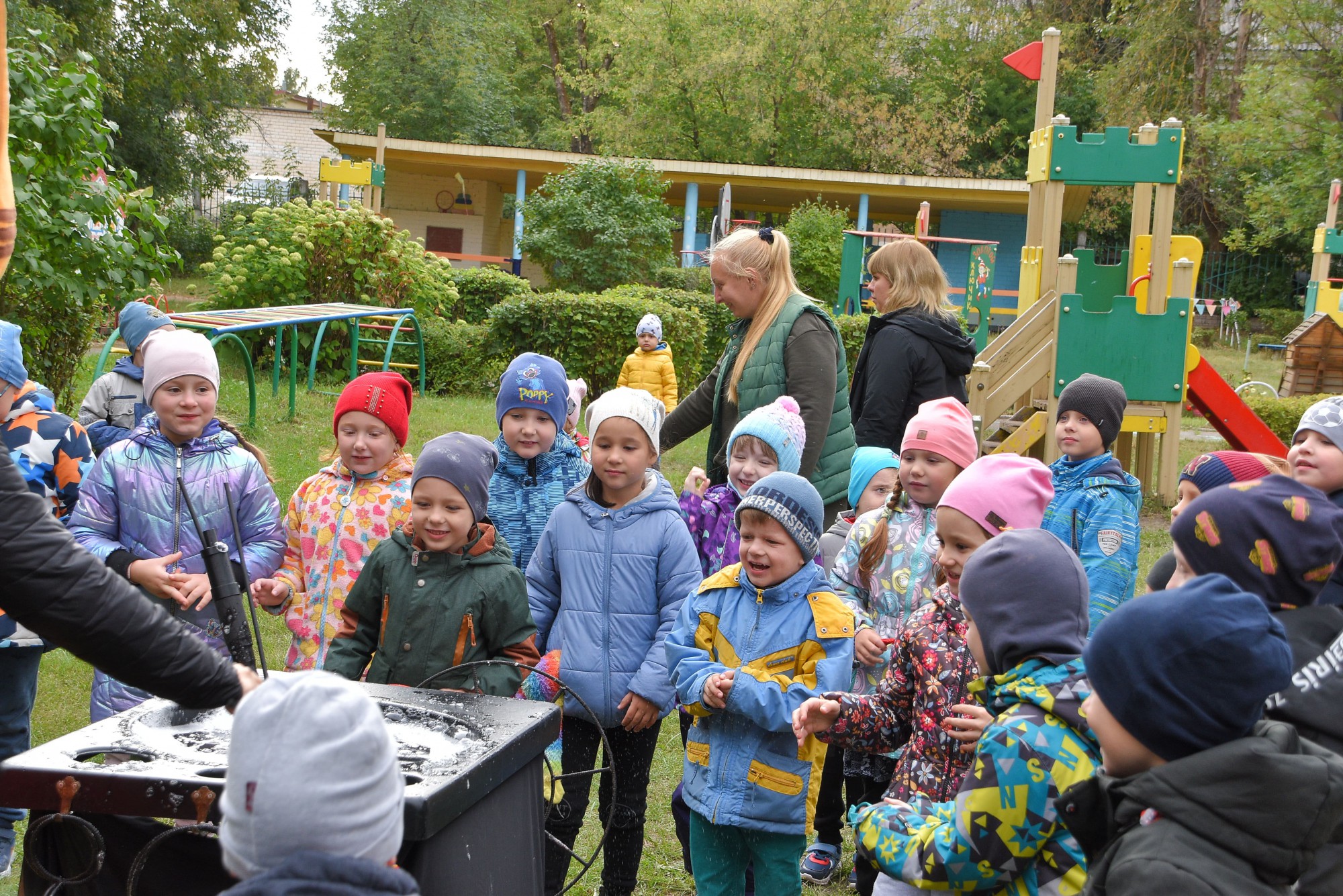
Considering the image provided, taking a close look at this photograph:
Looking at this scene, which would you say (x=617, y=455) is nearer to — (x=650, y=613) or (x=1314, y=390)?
(x=650, y=613)

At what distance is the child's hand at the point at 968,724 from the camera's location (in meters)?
2.21

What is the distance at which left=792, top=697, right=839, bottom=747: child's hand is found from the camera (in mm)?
2580

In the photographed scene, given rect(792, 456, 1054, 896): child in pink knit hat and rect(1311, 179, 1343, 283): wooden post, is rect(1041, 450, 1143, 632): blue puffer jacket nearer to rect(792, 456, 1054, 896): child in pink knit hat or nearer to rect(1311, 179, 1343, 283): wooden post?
rect(792, 456, 1054, 896): child in pink knit hat

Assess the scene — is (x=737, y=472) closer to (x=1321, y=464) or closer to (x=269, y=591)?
(x=269, y=591)

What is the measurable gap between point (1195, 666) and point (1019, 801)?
1.50 ft

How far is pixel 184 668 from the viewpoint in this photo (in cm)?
207

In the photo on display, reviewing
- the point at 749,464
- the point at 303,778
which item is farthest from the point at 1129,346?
the point at 303,778

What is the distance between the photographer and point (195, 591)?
3287 millimetres

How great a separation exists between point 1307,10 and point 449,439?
2674 cm

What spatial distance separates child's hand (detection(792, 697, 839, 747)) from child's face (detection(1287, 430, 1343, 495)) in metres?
1.55

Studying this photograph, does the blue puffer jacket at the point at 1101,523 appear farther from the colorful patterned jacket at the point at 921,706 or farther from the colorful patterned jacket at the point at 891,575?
the colorful patterned jacket at the point at 921,706

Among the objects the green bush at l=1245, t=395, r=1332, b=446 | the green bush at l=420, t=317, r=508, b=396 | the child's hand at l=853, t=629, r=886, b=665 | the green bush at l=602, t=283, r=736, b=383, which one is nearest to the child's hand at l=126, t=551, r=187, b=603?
the child's hand at l=853, t=629, r=886, b=665

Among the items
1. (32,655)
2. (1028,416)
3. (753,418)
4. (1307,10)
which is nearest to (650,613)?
(753,418)

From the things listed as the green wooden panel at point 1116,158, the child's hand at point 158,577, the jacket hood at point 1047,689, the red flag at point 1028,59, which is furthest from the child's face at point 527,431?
the red flag at point 1028,59
